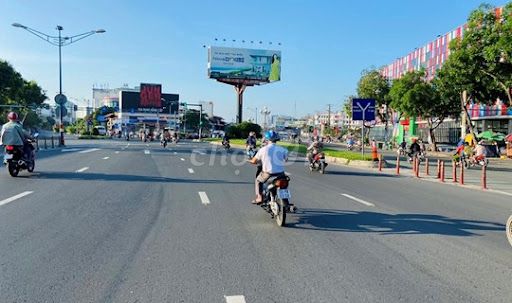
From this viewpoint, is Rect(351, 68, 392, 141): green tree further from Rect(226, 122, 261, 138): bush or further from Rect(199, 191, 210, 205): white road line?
Rect(199, 191, 210, 205): white road line

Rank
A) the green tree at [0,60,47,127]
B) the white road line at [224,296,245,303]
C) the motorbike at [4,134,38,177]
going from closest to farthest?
the white road line at [224,296,245,303] → the motorbike at [4,134,38,177] → the green tree at [0,60,47,127]

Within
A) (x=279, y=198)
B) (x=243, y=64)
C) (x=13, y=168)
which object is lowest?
(x=13, y=168)

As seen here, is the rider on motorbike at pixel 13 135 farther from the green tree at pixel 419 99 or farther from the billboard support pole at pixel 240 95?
the billboard support pole at pixel 240 95

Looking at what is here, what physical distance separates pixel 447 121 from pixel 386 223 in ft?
210

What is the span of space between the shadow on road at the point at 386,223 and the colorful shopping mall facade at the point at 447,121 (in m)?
44.6

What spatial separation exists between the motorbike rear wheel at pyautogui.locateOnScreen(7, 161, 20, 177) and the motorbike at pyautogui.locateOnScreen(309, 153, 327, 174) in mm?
11639

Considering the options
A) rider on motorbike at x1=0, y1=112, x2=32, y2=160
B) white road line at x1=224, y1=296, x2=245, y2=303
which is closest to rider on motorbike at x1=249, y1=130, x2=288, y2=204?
white road line at x1=224, y1=296, x2=245, y2=303

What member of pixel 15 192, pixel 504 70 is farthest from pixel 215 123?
pixel 15 192

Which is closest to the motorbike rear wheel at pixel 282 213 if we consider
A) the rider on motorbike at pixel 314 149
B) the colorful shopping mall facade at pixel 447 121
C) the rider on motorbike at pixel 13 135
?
the rider on motorbike at pixel 13 135

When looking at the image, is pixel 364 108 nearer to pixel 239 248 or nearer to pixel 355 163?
pixel 355 163

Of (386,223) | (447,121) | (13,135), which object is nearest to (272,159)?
(386,223)

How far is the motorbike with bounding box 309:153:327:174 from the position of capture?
2095cm

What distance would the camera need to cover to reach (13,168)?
14914 millimetres

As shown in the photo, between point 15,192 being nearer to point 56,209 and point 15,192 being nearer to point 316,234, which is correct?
point 56,209
